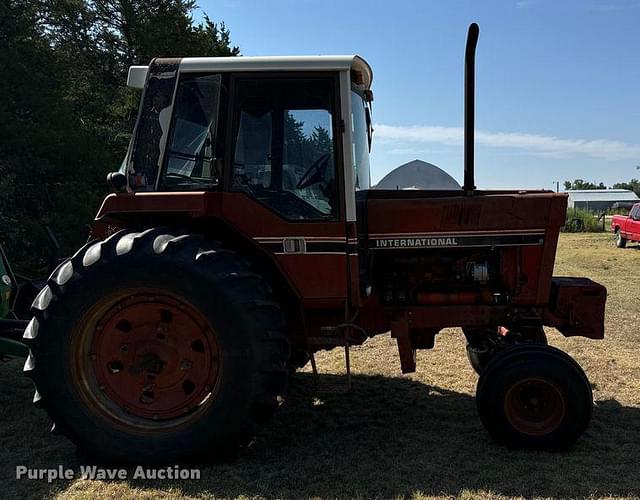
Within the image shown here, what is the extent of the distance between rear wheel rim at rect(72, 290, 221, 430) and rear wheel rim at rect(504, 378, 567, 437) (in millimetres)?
1912

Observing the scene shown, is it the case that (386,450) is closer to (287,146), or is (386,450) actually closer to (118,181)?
(287,146)

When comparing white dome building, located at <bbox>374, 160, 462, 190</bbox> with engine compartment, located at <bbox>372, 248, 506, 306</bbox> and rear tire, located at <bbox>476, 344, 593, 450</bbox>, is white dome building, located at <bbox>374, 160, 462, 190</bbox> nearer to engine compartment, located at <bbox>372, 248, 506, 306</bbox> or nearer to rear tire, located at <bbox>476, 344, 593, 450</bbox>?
engine compartment, located at <bbox>372, 248, 506, 306</bbox>

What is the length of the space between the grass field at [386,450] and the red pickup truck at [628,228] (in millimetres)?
15460

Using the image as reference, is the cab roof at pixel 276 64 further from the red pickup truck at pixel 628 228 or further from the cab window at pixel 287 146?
the red pickup truck at pixel 628 228

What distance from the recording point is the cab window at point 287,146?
3701mm

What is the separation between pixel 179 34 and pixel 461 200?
16.6 meters

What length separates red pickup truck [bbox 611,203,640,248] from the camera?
1925cm

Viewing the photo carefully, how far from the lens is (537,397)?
3736 mm

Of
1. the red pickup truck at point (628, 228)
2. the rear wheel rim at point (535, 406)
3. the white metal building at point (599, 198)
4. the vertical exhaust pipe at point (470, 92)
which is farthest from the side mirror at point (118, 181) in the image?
the white metal building at point (599, 198)

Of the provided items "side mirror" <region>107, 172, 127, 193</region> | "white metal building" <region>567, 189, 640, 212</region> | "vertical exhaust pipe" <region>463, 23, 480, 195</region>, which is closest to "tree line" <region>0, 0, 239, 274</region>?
"side mirror" <region>107, 172, 127, 193</region>

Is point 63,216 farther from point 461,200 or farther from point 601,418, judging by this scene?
point 601,418

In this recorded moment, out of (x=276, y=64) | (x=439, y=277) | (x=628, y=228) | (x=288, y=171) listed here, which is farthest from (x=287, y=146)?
(x=628, y=228)

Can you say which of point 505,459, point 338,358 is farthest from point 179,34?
point 505,459

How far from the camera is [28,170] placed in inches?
460
